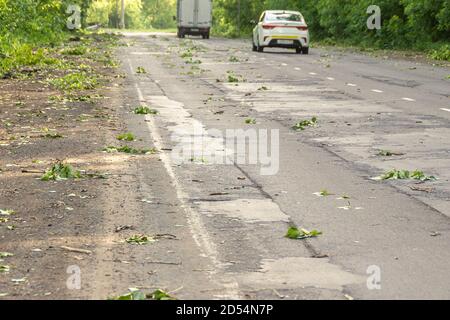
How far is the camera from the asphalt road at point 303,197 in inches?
291

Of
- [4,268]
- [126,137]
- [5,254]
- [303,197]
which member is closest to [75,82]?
[126,137]

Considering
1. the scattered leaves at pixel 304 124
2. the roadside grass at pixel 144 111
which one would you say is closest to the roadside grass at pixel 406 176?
the scattered leaves at pixel 304 124

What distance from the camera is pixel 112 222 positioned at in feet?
30.5

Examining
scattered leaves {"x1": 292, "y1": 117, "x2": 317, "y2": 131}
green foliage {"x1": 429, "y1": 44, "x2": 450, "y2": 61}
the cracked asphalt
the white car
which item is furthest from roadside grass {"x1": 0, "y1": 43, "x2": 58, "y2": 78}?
green foliage {"x1": 429, "y1": 44, "x2": 450, "y2": 61}

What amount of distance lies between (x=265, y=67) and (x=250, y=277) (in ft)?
90.0

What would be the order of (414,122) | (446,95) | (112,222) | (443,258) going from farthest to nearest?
(446,95), (414,122), (112,222), (443,258)

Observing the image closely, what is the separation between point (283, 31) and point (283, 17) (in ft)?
4.13

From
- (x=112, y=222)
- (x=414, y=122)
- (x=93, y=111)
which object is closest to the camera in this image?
(x=112, y=222)

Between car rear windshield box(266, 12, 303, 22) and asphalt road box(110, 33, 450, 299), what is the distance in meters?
23.1

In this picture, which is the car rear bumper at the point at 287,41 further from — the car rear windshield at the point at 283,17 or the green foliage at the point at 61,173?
the green foliage at the point at 61,173

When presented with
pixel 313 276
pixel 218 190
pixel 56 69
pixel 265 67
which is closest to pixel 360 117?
pixel 218 190

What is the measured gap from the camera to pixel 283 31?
45438 mm

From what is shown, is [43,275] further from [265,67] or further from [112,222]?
[265,67]

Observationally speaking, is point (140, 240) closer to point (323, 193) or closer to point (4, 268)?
point (4, 268)
